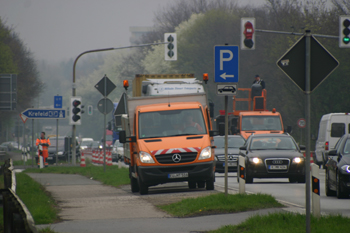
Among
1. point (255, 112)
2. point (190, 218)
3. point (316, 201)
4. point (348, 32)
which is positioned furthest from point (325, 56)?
point (255, 112)

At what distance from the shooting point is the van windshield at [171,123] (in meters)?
18.2

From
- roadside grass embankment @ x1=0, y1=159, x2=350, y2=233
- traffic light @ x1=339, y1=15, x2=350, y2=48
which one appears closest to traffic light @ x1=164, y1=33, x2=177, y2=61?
traffic light @ x1=339, y1=15, x2=350, y2=48

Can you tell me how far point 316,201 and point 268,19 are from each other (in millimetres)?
56147

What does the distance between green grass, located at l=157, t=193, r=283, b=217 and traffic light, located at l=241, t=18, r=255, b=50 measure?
14100mm

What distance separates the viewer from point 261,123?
34.7 m

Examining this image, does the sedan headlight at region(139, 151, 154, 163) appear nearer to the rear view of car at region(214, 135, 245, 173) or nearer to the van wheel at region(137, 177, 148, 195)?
the van wheel at region(137, 177, 148, 195)

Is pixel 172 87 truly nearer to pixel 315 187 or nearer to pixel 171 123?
pixel 171 123

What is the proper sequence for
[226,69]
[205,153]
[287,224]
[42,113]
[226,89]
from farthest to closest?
[42,113], [205,153], [226,69], [226,89], [287,224]

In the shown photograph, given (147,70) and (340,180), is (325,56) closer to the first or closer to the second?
(340,180)

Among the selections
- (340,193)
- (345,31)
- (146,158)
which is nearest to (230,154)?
(345,31)

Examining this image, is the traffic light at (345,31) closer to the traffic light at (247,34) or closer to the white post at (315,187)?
the traffic light at (247,34)

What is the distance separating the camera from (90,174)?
93.9 ft

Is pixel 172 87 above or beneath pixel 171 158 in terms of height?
above

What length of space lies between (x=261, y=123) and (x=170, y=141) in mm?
17421
